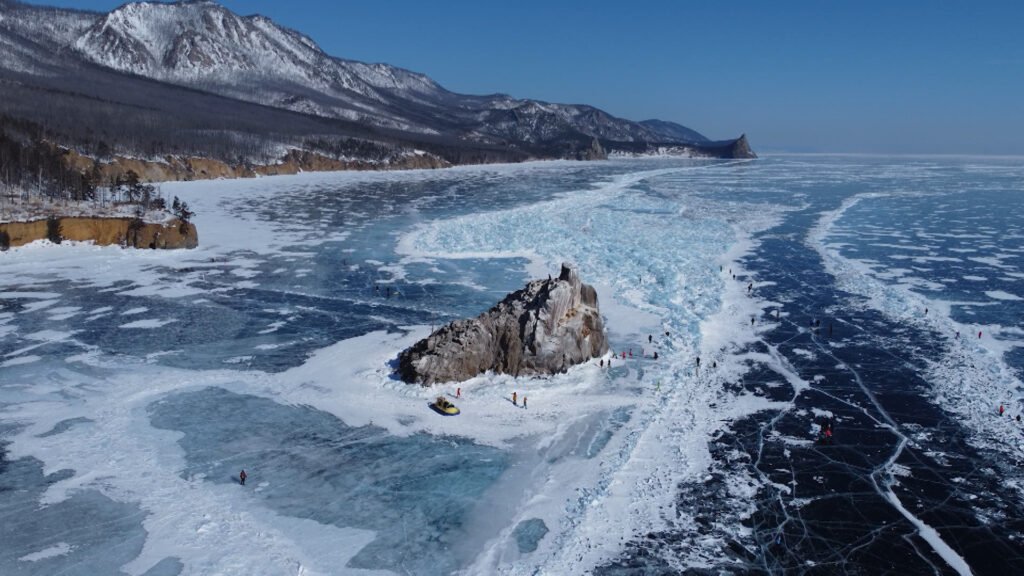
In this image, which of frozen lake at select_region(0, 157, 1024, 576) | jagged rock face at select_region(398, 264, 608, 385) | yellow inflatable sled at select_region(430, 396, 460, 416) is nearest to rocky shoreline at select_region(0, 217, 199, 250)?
frozen lake at select_region(0, 157, 1024, 576)

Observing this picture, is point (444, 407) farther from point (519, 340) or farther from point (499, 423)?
point (519, 340)

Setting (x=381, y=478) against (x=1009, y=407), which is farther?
(x=1009, y=407)

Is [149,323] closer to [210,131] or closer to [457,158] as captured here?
[210,131]

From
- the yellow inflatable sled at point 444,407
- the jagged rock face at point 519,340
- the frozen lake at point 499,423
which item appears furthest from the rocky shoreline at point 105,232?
the yellow inflatable sled at point 444,407

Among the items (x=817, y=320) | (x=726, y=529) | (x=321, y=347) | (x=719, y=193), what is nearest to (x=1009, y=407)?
(x=817, y=320)

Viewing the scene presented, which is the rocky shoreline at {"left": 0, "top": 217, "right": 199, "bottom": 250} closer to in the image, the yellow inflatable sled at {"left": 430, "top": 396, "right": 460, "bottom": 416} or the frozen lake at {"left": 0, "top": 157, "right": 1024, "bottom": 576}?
the frozen lake at {"left": 0, "top": 157, "right": 1024, "bottom": 576}

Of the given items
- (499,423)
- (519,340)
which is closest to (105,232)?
(519,340)
